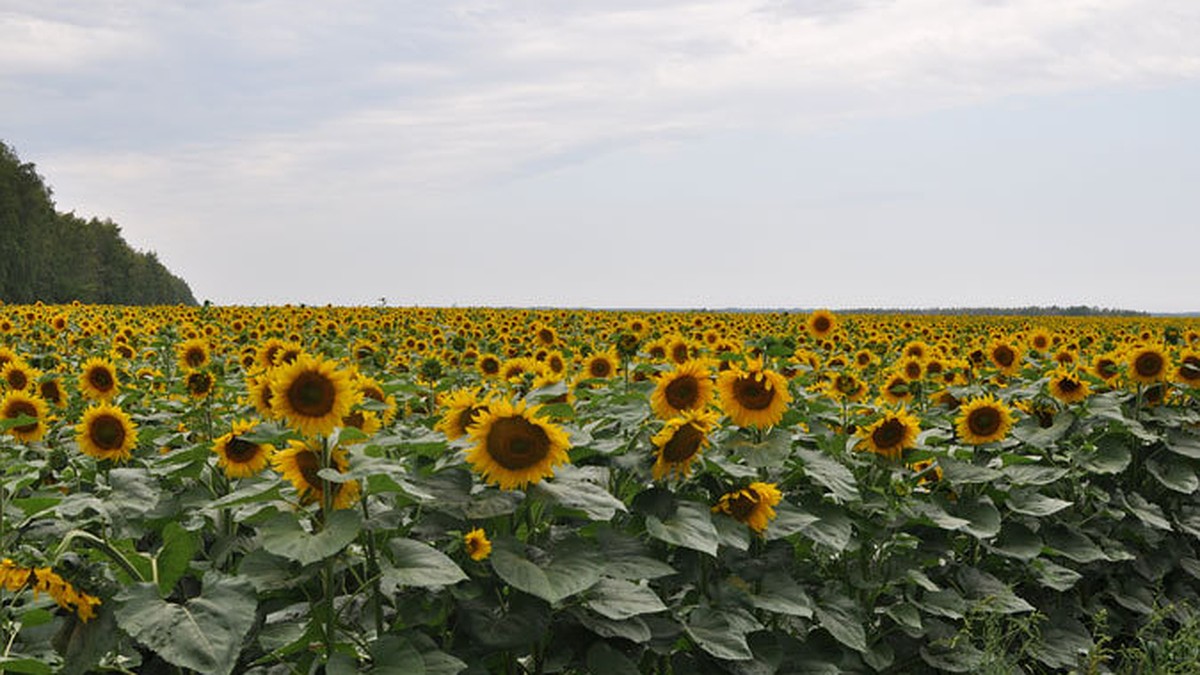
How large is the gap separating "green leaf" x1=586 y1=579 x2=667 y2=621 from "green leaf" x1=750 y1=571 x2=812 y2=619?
2.31 ft

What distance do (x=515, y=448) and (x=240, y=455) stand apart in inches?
54.8

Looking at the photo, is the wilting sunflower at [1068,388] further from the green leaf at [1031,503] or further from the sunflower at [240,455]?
the sunflower at [240,455]

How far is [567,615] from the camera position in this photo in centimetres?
341

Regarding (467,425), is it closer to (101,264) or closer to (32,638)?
(32,638)

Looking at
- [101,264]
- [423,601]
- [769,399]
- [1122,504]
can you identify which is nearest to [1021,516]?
[1122,504]

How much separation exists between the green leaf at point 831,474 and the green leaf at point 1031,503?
155cm

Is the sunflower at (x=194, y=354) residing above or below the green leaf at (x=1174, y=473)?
above

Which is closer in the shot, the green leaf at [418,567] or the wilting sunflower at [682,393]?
the green leaf at [418,567]

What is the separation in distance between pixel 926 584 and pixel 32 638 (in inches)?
139

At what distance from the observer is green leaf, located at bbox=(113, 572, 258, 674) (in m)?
2.63

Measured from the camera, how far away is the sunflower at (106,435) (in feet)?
15.6

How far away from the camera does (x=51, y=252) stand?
79.4 m

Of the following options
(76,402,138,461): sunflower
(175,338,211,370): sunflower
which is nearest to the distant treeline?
(175,338,211,370): sunflower

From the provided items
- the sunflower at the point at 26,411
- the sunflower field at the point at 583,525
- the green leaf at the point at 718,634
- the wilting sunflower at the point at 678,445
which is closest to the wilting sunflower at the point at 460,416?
the sunflower field at the point at 583,525
